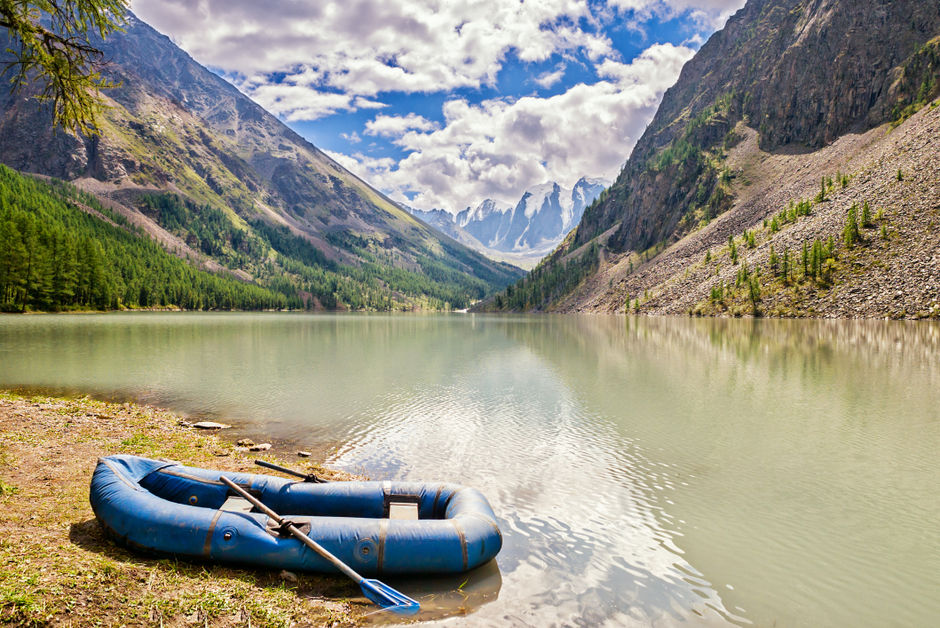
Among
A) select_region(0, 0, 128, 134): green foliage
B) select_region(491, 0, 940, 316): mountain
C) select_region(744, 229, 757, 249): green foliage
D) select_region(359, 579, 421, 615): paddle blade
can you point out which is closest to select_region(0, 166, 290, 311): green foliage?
select_region(0, 0, 128, 134): green foliage

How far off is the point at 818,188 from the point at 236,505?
169450 mm

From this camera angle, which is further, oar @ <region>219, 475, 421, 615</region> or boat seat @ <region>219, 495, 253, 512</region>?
boat seat @ <region>219, 495, 253, 512</region>

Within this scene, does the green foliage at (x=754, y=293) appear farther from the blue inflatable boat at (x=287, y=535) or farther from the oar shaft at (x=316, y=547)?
the oar shaft at (x=316, y=547)

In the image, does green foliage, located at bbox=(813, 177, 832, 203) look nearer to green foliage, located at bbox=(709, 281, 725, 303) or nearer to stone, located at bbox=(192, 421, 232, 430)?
green foliage, located at bbox=(709, 281, 725, 303)

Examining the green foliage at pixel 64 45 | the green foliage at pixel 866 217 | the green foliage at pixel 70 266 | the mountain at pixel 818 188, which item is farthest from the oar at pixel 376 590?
the green foliage at pixel 866 217

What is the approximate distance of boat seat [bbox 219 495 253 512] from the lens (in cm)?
1082

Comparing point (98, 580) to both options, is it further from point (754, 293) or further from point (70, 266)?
point (70, 266)

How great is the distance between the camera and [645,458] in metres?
17.9

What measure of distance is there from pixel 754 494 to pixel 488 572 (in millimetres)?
9658

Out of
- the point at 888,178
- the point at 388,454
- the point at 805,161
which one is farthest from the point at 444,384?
the point at 805,161

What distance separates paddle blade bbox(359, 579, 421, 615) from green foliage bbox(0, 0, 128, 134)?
43.0 ft

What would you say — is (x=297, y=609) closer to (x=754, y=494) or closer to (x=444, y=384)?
(x=754, y=494)

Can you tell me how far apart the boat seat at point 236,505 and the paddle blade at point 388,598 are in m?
3.90

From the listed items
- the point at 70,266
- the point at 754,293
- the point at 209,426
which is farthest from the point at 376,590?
the point at 70,266
